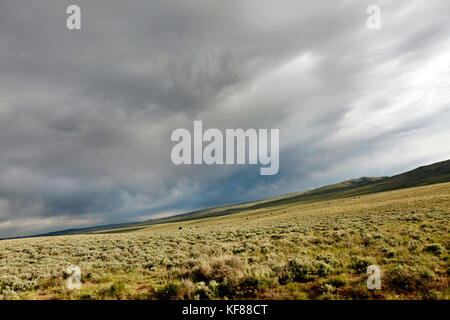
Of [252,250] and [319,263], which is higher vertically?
[319,263]

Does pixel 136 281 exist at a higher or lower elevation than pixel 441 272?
lower

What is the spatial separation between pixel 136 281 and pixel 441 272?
43.0ft

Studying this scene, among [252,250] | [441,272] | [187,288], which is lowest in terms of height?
→ [252,250]

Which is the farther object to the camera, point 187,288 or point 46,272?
point 46,272
